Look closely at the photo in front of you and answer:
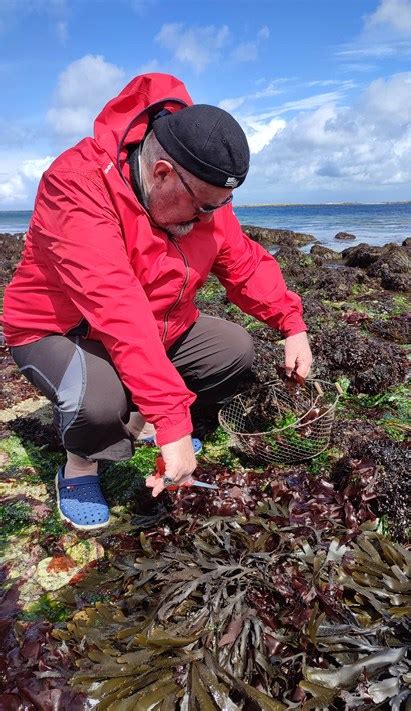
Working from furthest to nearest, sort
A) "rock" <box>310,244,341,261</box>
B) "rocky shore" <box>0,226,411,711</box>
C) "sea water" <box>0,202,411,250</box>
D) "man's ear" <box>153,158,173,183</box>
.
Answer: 1. "sea water" <box>0,202,411,250</box>
2. "rock" <box>310,244,341,261</box>
3. "man's ear" <box>153,158,173,183</box>
4. "rocky shore" <box>0,226,411,711</box>

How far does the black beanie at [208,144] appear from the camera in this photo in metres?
1.97

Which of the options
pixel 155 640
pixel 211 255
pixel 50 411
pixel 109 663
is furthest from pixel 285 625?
pixel 50 411

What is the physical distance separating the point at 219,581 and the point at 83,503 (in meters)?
0.90

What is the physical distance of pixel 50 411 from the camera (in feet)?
12.3

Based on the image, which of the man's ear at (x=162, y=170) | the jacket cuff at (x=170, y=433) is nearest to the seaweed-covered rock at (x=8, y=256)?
the man's ear at (x=162, y=170)

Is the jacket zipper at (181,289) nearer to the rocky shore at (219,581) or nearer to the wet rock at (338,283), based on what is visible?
the rocky shore at (219,581)

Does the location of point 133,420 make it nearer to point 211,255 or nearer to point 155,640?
point 211,255

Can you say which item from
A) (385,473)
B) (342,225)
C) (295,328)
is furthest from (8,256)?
(342,225)

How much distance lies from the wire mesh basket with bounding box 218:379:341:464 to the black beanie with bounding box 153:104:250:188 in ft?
4.65

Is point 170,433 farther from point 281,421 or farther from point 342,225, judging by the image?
point 342,225

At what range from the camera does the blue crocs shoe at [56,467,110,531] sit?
252 centimetres

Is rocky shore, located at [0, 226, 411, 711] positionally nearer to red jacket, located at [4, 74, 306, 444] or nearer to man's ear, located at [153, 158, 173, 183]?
red jacket, located at [4, 74, 306, 444]

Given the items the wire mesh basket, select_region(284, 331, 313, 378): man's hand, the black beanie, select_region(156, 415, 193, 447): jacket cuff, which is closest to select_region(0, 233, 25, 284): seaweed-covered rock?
the wire mesh basket

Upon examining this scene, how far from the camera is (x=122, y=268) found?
2080mm
